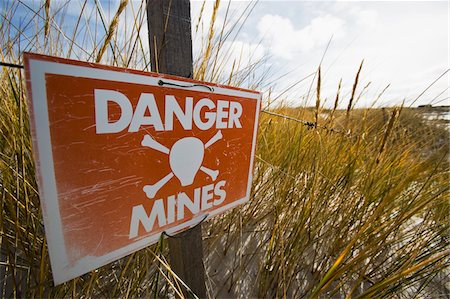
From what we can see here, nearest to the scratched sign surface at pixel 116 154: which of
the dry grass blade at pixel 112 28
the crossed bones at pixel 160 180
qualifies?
the crossed bones at pixel 160 180

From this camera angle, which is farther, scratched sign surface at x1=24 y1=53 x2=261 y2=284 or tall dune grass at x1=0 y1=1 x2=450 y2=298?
tall dune grass at x1=0 y1=1 x2=450 y2=298

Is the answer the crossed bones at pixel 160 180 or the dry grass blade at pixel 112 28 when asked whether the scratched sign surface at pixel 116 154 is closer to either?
the crossed bones at pixel 160 180

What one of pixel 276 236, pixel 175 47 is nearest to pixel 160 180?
pixel 175 47

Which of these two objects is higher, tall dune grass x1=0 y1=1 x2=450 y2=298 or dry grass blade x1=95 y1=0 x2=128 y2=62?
dry grass blade x1=95 y1=0 x2=128 y2=62

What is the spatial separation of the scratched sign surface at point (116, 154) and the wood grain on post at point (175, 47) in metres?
0.08

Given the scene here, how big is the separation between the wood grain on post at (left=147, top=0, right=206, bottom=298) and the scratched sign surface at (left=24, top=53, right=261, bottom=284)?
83 millimetres

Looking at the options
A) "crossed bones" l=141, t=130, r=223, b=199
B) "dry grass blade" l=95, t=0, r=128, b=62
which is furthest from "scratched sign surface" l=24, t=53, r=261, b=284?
"dry grass blade" l=95, t=0, r=128, b=62

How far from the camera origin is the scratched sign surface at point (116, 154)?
353 millimetres

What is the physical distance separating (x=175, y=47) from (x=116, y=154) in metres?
0.32

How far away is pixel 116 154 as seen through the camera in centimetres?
44

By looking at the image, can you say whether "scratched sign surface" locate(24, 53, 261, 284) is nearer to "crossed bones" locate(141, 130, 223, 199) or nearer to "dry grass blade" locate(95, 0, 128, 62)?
"crossed bones" locate(141, 130, 223, 199)

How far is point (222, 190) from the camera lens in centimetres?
69

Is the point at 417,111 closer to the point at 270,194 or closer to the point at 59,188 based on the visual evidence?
the point at 270,194

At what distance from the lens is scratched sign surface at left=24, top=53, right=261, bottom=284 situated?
0.35 metres
